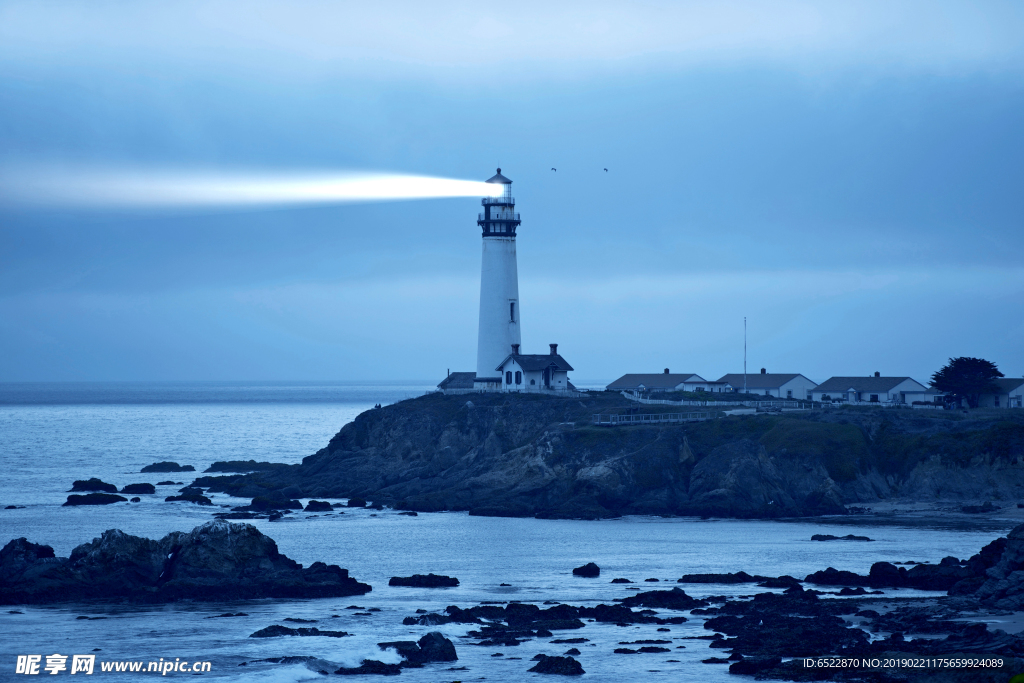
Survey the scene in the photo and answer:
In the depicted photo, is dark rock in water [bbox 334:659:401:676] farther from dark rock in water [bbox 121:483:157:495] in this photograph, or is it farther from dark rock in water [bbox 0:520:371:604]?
dark rock in water [bbox 121:483:157:495]

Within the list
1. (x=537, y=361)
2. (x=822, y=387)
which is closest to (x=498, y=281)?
(x=537, y=361)

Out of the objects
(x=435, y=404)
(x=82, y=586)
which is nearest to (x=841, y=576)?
(x=82, y=586)

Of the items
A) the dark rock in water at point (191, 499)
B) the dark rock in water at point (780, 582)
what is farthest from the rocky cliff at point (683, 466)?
the dark rock in water at point (780, 582)

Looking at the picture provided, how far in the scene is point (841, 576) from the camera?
45.2 m

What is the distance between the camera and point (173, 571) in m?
45.7

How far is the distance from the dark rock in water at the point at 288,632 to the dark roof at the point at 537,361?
5301 cm

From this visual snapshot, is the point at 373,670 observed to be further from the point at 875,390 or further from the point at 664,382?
the point at 664,382

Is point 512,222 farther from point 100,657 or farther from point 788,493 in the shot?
point 100,657

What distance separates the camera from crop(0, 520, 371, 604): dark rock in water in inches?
1746

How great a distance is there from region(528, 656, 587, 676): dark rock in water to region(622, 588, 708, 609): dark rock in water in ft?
30.3

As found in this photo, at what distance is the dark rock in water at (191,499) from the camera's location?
75.6m

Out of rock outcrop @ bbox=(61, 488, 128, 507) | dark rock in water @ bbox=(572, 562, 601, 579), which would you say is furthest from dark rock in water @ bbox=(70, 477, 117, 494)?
dark rock in water @ bbox=(572, 562, 601, 579)

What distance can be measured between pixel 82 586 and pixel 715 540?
1187 inches

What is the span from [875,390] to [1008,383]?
39.4 ft
